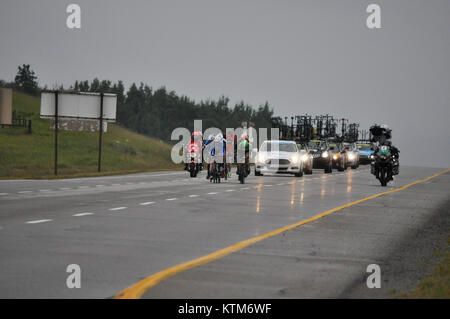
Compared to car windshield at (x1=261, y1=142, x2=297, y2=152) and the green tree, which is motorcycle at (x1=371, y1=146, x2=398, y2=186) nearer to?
car windshield at (x1=261, y1=142, x2=297, y2=152)

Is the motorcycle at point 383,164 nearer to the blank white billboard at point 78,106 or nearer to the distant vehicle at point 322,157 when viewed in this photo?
the blank white billboard at point 78,106

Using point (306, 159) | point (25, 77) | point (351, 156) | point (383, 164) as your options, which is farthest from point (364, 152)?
point (25, 77)

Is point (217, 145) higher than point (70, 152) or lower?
higher

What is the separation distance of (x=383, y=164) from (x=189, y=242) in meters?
21.1

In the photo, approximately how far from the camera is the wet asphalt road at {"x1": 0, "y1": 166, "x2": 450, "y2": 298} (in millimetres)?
8344

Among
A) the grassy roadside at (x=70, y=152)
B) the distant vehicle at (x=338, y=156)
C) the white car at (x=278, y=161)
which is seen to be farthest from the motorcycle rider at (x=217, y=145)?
the grassy roadside at (x=70, y=152)

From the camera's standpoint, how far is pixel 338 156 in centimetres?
5325

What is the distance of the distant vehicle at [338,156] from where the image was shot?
5299 cm

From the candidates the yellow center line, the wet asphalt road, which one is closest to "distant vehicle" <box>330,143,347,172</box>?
the wet asphalt road

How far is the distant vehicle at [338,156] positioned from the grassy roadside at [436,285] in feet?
140

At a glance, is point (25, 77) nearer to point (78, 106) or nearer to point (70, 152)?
point (70, 152)
